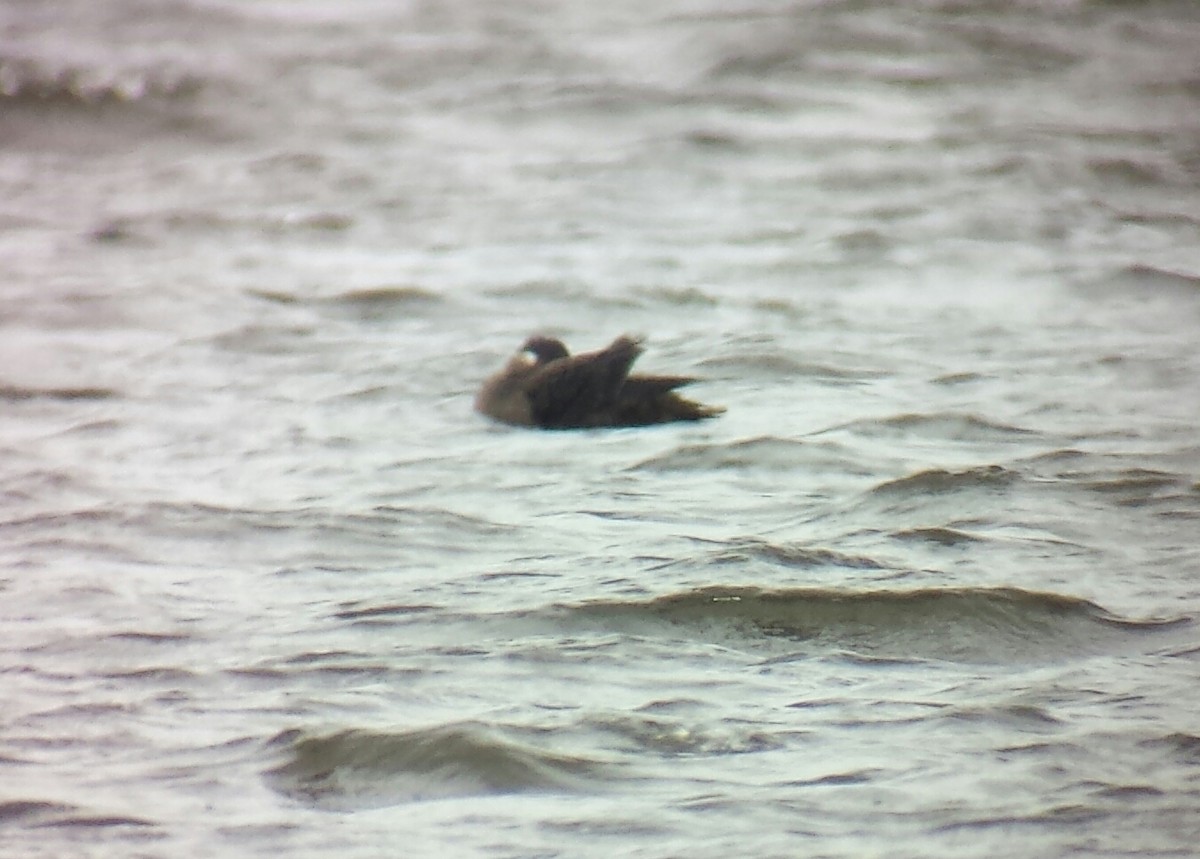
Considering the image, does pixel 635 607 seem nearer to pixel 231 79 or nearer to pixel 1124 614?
pixel 1124 614

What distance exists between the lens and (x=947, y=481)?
7777mm

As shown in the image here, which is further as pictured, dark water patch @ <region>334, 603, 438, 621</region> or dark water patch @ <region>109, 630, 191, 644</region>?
dark water patch @ <region>334, 603, 438, 621</region>

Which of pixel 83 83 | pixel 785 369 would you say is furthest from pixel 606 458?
pixel 83 83

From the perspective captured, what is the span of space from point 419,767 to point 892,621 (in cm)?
177

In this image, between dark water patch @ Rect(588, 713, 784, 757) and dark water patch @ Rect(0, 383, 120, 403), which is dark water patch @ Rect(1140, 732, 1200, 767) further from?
dark water patch @ Rect(0, 383, 120, 403)

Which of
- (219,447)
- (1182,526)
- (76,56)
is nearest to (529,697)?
(1182,526)

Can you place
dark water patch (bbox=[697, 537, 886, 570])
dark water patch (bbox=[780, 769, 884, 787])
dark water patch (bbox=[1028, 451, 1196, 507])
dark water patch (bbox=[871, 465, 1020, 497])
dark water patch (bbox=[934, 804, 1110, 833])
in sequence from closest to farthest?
dark water patch (bbox=[934, 804, 1110, 833])
dark water patch (bbox=[780, 769, 884, 787])
dark water patch (bbox=[697, 537, 886, 570])
dark water patch (bbox=[1028, 451, 1196, 507])
dark water patch (bbox=[871, 465, 1020, 497])

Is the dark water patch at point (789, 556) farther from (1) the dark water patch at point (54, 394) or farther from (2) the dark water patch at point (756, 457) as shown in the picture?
(1) the dark water patch at point (54, 394)

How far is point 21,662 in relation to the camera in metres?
5.62

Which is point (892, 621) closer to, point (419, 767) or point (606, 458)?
point (419, 767)

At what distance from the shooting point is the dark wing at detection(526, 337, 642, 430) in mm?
8625

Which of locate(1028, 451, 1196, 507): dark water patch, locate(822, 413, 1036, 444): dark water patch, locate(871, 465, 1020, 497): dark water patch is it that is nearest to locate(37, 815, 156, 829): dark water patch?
locate(871, 465, 1020, 497): dark water patch

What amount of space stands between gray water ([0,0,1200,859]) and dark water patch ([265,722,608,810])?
0.01 metres

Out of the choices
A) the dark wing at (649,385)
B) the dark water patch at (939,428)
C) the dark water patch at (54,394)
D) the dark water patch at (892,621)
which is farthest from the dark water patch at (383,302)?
the dark water patch at (892,621)
